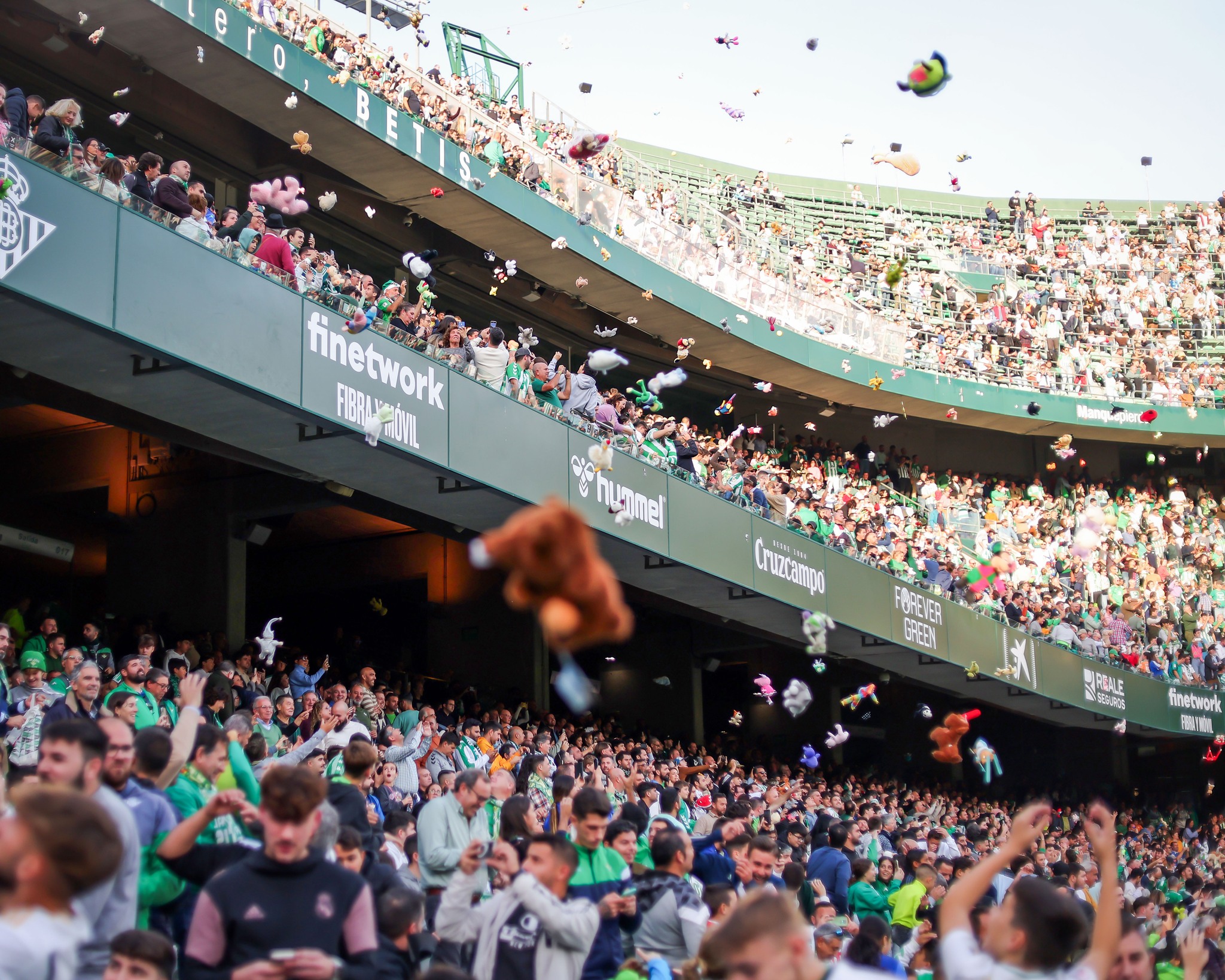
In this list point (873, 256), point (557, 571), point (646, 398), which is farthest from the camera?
point (873, 256)

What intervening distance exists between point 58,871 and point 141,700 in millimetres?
6022

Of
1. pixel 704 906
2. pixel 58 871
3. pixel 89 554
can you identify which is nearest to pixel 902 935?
pixel 704 906

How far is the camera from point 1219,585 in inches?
1251

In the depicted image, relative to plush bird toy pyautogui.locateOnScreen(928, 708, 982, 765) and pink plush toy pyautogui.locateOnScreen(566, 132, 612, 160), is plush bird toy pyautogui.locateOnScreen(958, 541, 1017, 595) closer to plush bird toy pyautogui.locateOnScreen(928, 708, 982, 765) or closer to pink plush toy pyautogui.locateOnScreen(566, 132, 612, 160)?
plush bird toy pyautogui.locateOnScreen(928, 708, 982, 765)

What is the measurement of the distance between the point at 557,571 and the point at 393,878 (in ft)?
8.84

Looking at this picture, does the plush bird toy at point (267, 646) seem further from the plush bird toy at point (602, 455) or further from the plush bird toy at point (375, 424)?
the plush bird toy at point (602, 455)

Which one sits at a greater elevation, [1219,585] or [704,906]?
[1219,585]

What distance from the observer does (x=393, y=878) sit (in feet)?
18.6

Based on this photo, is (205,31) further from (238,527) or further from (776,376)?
(776,376)

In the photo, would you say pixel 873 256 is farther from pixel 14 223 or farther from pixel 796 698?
pixel 14 223

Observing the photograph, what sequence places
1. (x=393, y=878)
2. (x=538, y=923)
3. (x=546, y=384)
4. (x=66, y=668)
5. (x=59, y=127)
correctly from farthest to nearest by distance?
(x=546, y=384)
(x=59, y=127)
(x=66, y=668)
(x=393, y=878)
(x=538, y=923)

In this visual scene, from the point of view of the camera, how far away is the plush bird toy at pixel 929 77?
10.0m

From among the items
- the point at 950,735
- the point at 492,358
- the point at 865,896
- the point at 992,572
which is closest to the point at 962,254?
the point at 992,572

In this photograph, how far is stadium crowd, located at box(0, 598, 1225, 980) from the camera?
3926 millimetres
